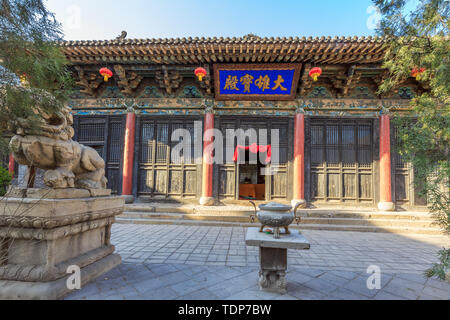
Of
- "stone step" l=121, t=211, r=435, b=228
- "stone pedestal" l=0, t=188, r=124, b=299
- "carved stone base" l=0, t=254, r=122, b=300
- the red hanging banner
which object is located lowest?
"stone step" l=121, t=211, r=435, b=228

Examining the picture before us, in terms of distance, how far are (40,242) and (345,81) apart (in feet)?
25.8

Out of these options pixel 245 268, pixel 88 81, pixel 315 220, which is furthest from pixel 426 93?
pixel 88 81

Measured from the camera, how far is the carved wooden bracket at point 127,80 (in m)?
6.24

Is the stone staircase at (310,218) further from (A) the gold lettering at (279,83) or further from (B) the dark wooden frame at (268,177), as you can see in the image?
(A) the gold lettering at (279,83)

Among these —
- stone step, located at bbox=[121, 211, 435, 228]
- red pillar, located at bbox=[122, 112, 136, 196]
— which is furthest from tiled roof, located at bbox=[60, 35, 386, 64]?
stone step, located at bbox=[121, 211, 435, 228]

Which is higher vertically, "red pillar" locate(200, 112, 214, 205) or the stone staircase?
"red pillar" locate(200, 112, 214, 205)

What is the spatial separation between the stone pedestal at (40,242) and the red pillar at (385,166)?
7515 millimetres

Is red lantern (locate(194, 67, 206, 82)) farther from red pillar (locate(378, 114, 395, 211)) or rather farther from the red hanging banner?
red pillar (locate(378, 114, 395, 211))

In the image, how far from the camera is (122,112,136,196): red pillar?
659cm

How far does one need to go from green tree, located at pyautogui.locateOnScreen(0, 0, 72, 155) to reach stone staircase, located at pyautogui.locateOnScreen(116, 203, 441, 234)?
4.12 m

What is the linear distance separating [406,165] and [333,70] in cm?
386

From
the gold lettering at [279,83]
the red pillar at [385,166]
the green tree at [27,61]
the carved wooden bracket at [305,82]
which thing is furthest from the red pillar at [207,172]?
the red pillar at [385,166]

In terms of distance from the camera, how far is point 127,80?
6.53 meters

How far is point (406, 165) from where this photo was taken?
6.29 m
